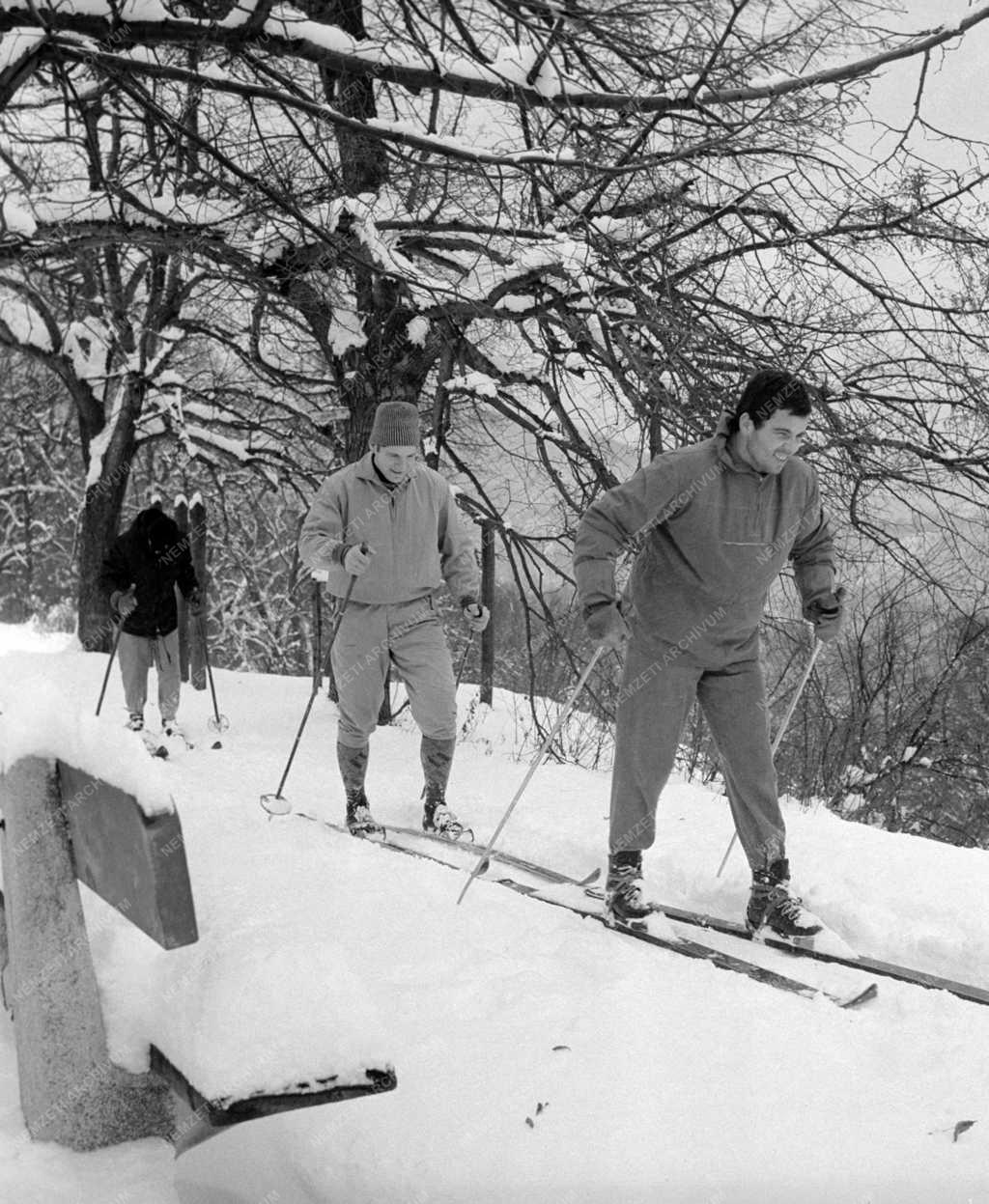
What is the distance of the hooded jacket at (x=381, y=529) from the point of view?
5180 mm

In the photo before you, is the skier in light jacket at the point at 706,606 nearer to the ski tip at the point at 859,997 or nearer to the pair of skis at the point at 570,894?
the pair of skis at the point at 570,894

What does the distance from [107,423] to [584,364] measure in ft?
31.9

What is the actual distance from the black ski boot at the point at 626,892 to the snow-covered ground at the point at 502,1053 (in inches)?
6.0

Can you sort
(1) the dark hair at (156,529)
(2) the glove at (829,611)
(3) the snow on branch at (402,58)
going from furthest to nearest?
(1) the dark hair at (156,529) < (3) the snow on branch at (402,58) < (2) the glove at (829,611)

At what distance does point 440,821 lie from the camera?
538cm

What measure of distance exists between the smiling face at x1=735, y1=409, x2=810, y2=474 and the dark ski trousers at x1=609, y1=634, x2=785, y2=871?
2.50 feet

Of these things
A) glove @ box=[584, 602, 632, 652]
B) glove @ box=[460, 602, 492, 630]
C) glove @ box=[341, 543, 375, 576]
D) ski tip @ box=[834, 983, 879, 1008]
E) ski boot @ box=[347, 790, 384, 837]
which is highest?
glove @ box=[341, 543, 375, 576]

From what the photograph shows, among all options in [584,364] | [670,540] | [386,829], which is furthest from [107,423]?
[670,540]

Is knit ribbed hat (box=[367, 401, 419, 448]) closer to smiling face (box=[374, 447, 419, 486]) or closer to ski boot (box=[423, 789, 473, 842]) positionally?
smiling face (box=[374, 447, 419, 486])

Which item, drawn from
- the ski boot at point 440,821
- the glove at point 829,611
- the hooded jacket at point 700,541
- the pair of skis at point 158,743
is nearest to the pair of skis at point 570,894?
the ski boot at point 440,821

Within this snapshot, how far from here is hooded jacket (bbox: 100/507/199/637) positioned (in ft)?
27.4

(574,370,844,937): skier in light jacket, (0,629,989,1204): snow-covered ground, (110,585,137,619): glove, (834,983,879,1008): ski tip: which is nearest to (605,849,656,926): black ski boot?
(574,370,844,937): skier in light jacket

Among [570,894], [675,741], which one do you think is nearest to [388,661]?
[570,894]

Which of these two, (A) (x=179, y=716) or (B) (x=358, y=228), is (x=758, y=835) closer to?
(B) (x=358, y=228)
